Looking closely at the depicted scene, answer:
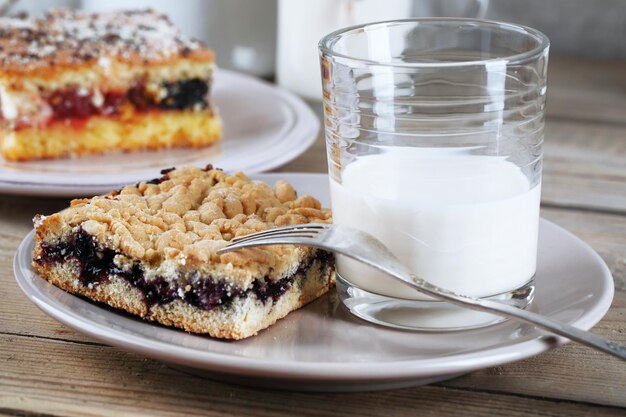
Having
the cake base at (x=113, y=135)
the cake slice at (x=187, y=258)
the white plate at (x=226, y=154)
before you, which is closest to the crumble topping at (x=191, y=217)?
the cake slice at (x=187, y=258)

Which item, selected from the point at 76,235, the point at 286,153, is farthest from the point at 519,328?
the point at 286,153

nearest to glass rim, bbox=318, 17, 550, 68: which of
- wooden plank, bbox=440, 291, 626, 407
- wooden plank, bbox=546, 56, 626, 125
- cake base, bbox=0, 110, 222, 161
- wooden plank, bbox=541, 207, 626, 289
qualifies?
wooden plank, bbox=440, 291, 626, 407

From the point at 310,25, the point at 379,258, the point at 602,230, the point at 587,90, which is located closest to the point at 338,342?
the point at 379,258

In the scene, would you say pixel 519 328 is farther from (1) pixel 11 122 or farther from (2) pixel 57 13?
(2) pixel 57 13

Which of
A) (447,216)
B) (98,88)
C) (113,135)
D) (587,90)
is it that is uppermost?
(447,216)

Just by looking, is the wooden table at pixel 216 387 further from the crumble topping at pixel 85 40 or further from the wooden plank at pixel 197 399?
the crumble topping at pixel 85 40

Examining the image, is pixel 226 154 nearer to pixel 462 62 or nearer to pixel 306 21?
pixel 306 21
